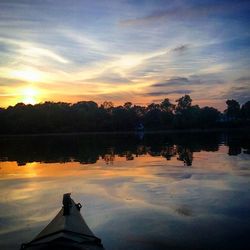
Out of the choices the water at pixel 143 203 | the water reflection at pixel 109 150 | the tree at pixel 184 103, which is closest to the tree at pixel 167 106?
the tree at pixel 184 103

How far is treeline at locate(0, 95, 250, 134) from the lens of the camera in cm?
12688

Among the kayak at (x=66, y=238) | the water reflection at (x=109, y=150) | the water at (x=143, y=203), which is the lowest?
the water at (x=143, y=203)

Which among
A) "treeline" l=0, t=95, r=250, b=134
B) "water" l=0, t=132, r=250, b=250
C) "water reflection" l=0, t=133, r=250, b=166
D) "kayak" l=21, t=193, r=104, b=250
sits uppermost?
"treeline" l=0, t=95, r=250, b=134

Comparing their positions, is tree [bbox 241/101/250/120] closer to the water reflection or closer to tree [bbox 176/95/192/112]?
tree [bbox 176/95/192/112]

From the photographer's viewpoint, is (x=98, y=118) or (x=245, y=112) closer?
(x=98, y=118)

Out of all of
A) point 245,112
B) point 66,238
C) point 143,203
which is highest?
point 245,112

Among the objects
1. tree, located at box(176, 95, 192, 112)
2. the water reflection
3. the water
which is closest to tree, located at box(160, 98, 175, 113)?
tree, located at box(176, 95, 192, 112)

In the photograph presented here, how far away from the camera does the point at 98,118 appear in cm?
13375

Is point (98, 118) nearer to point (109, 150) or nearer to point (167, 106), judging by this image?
point (167, 106)

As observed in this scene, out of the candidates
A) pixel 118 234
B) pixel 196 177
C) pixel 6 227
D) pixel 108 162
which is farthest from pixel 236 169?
pixel 6 227

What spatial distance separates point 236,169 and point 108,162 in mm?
14376

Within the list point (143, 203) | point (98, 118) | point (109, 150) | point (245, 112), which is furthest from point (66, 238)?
point (245, 112)

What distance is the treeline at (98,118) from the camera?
416ft

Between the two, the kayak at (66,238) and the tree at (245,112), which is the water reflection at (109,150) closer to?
the kayak at (66,238)
